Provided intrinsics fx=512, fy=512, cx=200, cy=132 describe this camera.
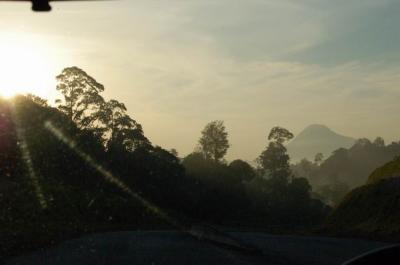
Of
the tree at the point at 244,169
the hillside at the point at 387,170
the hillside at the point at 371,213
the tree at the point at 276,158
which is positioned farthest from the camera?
the tree at the point at 276,158

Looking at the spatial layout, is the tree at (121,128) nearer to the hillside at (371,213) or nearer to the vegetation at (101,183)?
the vegetation at (101,183)

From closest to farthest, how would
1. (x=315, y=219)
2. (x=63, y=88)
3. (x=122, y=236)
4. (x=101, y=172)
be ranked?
(x=122, y=236) → (x=101, y=172) → (x=63, y=88) → (x=315, y=219)

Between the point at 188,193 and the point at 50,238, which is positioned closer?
the point at 50,238

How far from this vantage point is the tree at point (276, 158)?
8856 centimetres

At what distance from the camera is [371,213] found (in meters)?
32.9

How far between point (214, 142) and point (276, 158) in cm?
1161

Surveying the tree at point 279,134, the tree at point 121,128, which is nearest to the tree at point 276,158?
the tree at point 279,134

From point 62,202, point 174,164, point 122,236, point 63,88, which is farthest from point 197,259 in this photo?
point 63,88

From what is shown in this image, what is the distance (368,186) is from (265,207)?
32.2 m

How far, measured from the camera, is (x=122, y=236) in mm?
21000

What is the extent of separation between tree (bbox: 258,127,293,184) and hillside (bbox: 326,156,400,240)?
4872 cm

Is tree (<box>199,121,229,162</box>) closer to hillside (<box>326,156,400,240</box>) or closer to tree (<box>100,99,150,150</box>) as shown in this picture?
tree (<box>100,99,150,150</box>)

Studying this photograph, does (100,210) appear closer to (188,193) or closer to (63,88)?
(188,193)

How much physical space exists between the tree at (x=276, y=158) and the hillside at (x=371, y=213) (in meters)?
48.7
